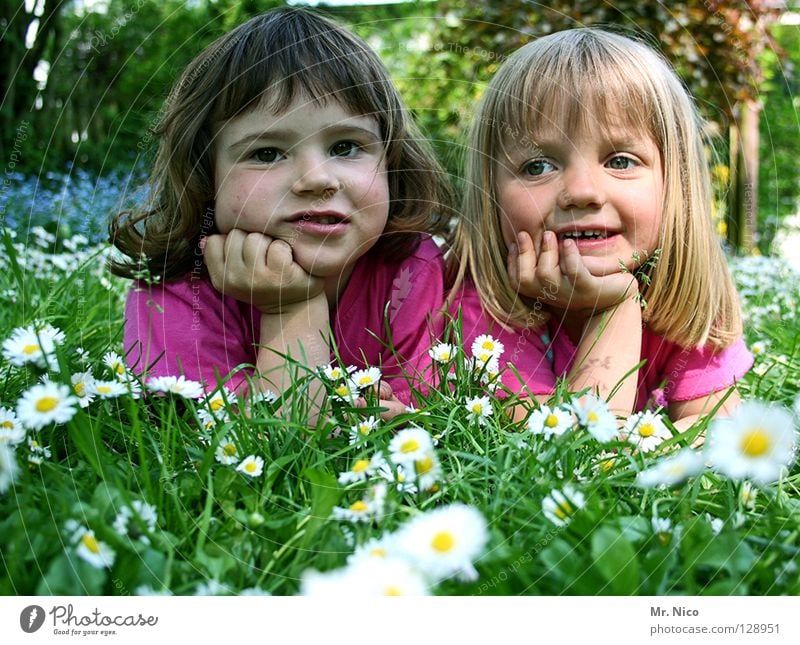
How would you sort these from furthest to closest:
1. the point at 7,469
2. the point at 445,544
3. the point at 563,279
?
the point at 563,279 < the point at 7,469 < the point at 445,544

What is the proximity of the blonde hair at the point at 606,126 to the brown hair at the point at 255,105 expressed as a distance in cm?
10

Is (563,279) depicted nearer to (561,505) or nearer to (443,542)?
(561,505)

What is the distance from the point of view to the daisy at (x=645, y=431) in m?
0.98

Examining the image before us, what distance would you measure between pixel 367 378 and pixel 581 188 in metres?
0.45

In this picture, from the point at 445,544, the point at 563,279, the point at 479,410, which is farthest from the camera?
the point at 563,279

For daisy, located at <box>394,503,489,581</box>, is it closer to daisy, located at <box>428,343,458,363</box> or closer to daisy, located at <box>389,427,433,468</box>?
daisy, located at <box>389,427,433,468</box>

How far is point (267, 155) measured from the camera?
128 centimetres

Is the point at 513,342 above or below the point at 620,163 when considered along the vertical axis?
below

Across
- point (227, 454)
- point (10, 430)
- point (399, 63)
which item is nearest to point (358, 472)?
point (227, 454)

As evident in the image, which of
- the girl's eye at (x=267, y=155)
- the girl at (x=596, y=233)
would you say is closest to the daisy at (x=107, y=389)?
the girl's eye at (x=267, y=155)

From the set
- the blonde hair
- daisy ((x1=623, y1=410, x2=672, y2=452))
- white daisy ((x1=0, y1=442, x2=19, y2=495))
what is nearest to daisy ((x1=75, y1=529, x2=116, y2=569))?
white daisy ((x1=0, y1=442, x2=19, y2=495))

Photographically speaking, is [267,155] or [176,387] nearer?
[176,387]
